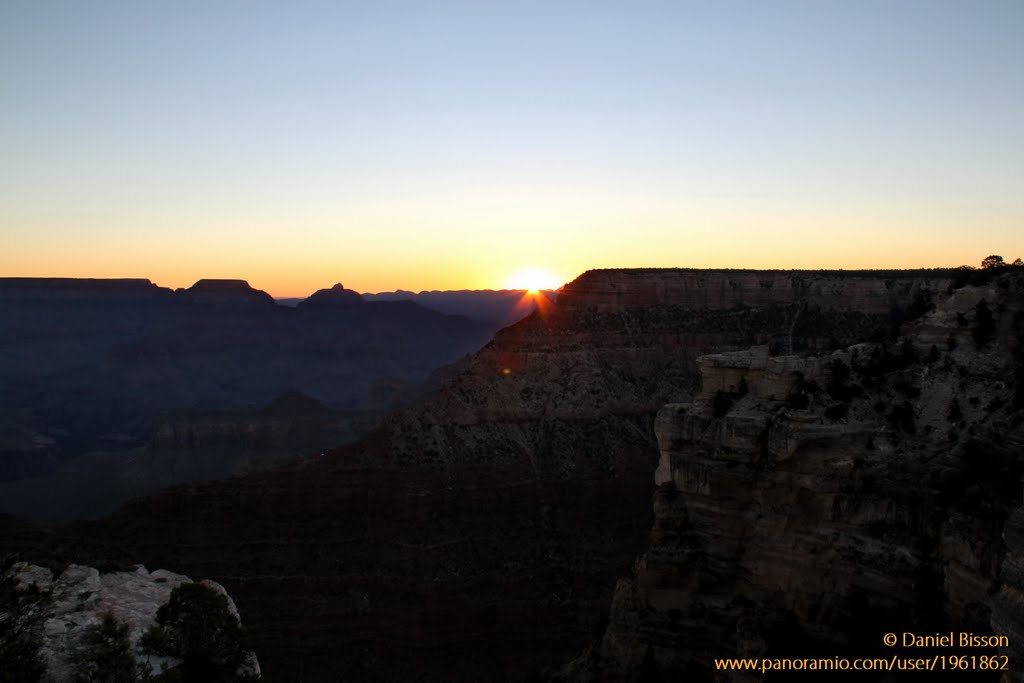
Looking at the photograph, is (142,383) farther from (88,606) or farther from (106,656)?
(106,656)

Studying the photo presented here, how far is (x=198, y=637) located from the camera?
23.0 metres

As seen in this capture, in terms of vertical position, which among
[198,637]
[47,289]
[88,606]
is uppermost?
[47,289]

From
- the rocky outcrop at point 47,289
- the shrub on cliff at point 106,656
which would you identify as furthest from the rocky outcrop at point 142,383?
the shrub on cliff at point 106,656

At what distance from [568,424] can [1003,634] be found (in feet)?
154

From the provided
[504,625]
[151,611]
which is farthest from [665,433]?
[504,625]

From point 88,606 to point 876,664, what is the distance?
65.0 ft

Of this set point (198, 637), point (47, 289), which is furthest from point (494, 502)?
point (47, 289)

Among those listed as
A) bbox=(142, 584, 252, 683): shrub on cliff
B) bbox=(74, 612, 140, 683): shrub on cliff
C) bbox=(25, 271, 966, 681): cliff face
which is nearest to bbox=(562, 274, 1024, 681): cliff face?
bbox=(25, 271, 966, 681): cliff face

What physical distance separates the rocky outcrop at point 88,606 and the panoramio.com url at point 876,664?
13.0 metres

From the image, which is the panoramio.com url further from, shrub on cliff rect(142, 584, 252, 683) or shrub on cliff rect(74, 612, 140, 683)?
shrub on cliff rect(74, 612, 140, 683)

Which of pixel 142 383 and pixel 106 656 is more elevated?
pixel 106 656

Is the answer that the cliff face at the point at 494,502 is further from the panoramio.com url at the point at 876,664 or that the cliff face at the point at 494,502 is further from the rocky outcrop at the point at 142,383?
the rocky outcrop at the point at 142,383

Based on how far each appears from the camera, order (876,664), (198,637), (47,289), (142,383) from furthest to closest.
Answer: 1. (47,289)
2. (142,383)
3. (198,637)
4. (876,664)

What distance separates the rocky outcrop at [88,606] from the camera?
2016 centimetres
